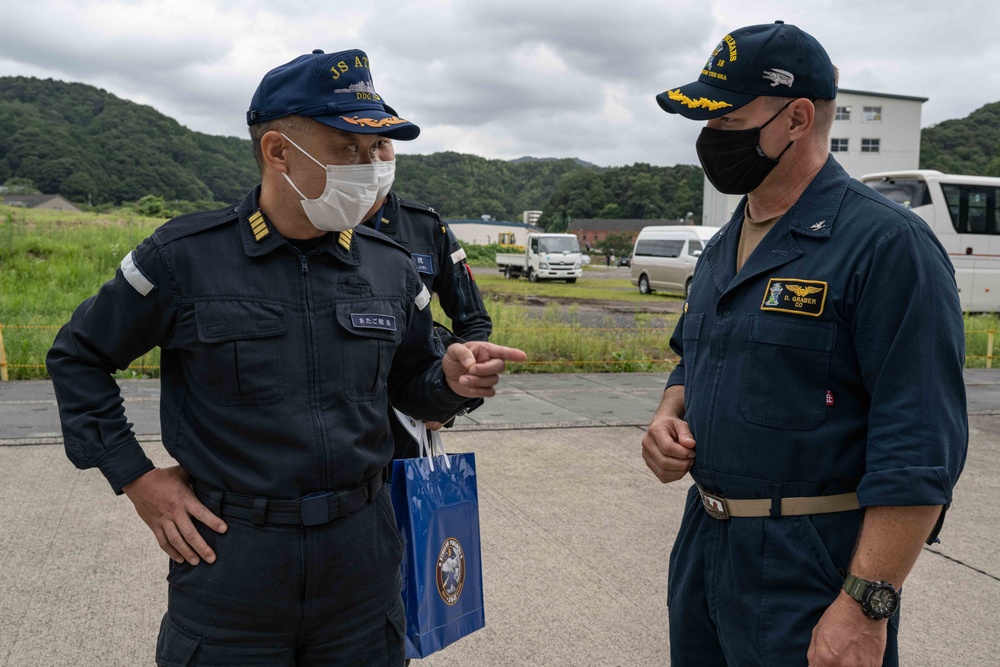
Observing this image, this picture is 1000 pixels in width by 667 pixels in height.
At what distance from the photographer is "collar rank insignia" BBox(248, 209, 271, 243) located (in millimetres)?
1836

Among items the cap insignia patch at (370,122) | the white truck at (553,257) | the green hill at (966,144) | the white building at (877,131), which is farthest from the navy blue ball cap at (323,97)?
the green hill at (966,144)

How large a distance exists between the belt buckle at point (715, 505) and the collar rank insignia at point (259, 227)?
1.23 metres

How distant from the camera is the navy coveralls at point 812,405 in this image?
5.19ft

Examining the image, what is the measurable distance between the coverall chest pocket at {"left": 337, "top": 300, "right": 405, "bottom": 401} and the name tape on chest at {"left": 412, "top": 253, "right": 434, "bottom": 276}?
1.22 meters

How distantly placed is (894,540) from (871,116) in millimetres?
59456

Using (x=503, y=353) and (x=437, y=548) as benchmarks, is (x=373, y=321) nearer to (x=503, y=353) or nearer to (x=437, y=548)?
(x=503, y=353)

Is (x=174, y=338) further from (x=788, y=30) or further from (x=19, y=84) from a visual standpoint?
(x=19, y=84)

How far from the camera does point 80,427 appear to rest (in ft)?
5.75

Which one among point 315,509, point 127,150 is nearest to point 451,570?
point 315,509

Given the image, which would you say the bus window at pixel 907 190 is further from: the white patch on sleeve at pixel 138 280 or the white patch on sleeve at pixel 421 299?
the white patch on sleeve at pixel 138 280

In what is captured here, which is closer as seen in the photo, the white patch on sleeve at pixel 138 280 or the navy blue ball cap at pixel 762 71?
the white patch on sleeve at pixel 138 280

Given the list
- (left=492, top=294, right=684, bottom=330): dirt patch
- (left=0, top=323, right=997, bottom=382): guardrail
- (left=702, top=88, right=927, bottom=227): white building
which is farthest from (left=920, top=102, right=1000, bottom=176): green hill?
(left=0, top=323, right=997, bottom=382): guardrail

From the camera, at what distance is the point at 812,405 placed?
1.74 metres

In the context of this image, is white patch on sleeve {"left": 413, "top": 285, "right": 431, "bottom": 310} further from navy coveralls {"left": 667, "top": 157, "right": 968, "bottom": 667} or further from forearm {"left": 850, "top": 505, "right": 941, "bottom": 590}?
forearm {"left": 850, "top": 505, "right": 941, "bottom": 590}
